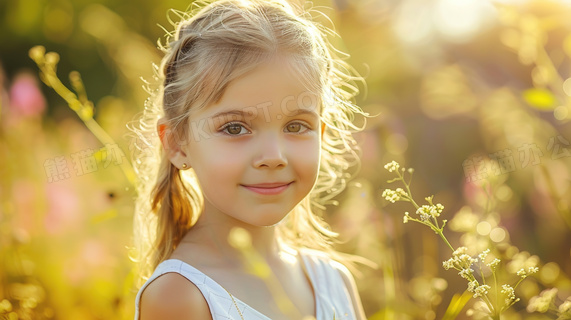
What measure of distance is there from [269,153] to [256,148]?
0.03 m

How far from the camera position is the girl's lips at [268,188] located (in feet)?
4.54

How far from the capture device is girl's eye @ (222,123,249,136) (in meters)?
1.40

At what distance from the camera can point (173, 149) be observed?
5.10 feet

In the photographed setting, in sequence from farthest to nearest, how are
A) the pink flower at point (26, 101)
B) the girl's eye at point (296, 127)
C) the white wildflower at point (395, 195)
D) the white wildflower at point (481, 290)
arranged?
the pink flower at point (26, 101) < the girl's eye at point (296, 127) < the white wildflower at point (395, 195) < the white wildflower at point (481, 290)

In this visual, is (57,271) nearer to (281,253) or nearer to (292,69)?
(281,253)

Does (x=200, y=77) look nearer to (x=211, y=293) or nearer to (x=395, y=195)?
(x=211, y=293)

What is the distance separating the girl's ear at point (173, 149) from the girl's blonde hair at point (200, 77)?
2 centimetres

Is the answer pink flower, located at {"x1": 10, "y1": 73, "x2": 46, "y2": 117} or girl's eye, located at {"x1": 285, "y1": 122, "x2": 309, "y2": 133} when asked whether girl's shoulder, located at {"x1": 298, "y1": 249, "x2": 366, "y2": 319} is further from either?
pink flower, located at {"x1": 10, "y1": 73, "x2": 46, "y2": 117}

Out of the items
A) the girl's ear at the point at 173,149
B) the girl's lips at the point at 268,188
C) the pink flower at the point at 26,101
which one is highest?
the girl's lips at the point at 268,188

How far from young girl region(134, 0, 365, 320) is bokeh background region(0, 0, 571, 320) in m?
0.13

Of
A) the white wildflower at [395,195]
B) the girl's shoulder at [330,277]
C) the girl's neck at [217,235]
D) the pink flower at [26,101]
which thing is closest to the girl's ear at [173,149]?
the girl's neck at [217,235]

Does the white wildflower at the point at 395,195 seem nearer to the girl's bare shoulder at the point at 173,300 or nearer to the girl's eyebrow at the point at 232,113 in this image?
the girl's eyebrow at the point at 232,113

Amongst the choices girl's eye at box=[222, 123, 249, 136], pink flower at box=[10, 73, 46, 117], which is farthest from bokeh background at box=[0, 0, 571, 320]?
girl's eye at box=[222, 123, 249, 136]

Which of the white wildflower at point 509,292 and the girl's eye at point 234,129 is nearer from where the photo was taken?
the white wildflower at point 509,292
